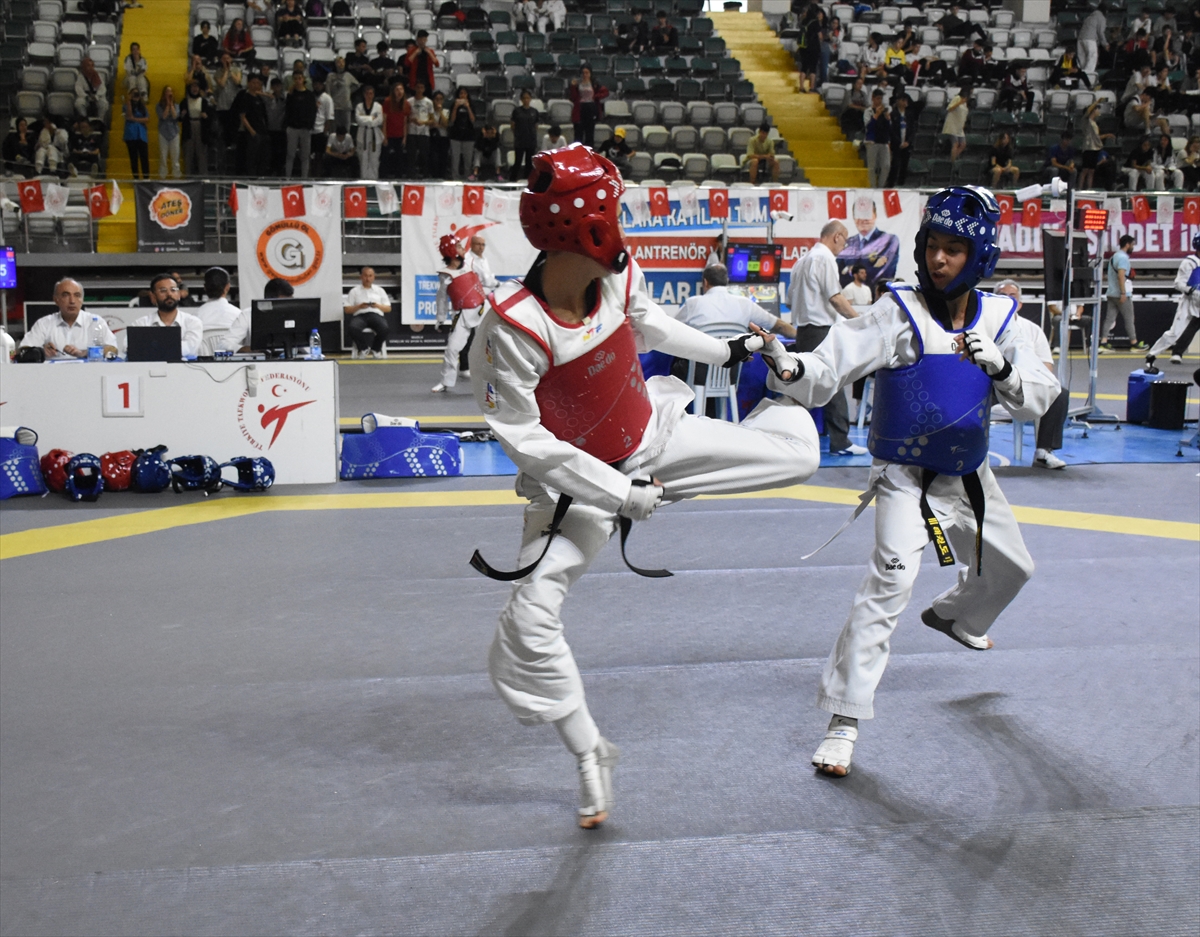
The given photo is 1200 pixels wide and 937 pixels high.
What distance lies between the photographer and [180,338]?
27.3 ft

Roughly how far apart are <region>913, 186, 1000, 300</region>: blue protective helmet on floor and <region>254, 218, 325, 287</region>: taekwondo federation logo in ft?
43.8

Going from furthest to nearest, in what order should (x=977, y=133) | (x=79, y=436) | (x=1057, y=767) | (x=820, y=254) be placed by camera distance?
(x=977, y=133) < (x=820, y=254) < (x=79, y=436) < (x=1057, y=767)

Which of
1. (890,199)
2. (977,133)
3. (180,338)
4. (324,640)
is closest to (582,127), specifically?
(890,199)

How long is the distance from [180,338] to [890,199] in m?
11.5

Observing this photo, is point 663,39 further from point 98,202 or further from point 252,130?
point 98,202

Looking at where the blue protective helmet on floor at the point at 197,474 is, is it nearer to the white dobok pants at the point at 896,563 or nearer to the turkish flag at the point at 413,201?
the white dobok pants at the point at 896,563

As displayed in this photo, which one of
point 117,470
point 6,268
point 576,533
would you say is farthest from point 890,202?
point 576,533

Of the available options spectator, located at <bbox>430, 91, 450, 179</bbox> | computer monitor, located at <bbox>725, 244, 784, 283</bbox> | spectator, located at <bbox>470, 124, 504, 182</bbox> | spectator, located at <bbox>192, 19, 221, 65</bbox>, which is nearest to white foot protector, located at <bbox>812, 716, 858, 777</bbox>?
computer monitor, located at <bbox>725, 244, 784, 283</bbox>

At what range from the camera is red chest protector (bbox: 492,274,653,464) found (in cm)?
292

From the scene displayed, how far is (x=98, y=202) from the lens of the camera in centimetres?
1565

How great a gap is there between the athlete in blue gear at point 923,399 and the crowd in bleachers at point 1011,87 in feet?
53.6

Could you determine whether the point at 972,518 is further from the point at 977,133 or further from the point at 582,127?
the point at 977,133

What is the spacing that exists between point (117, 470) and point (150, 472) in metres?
0.27

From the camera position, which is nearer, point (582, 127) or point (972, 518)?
point (972, 518)
